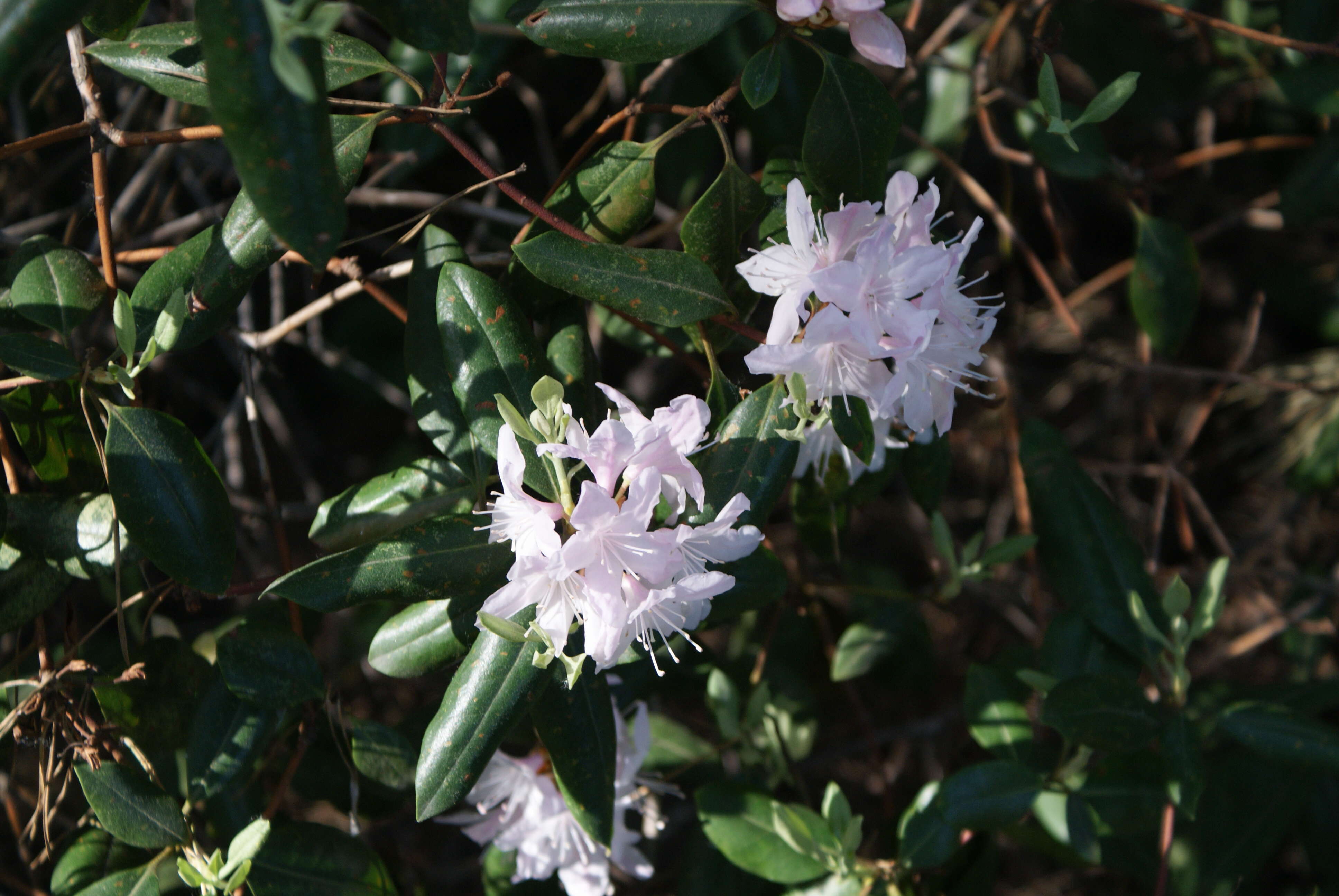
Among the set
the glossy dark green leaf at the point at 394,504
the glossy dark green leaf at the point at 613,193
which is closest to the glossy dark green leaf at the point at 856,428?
the glossy dark green leaf at the point at 613,193

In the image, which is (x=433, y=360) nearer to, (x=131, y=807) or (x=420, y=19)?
(x=420, y=19)

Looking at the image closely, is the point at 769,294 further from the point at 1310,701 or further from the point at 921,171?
the point at 1310,701

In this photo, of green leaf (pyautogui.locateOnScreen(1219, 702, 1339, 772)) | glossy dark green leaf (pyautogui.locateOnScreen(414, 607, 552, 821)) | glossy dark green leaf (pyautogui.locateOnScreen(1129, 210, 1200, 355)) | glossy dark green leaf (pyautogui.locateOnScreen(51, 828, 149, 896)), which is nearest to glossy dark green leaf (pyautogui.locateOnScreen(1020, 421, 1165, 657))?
green leaf (pyautogui.locateOnScreen(1219, 702, 1339, 772))

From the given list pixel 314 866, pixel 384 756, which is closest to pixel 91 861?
pixel 314 866

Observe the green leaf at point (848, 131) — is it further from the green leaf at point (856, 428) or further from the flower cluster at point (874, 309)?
the green leaf at point (856, 428)

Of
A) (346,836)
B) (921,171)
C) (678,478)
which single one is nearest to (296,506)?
(346,836)

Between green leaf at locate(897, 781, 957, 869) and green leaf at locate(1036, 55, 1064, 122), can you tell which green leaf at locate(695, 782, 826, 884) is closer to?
green leaf at locate(897, 781, 957, 869)
